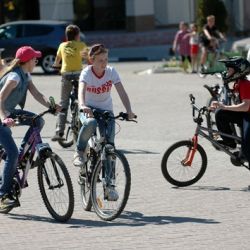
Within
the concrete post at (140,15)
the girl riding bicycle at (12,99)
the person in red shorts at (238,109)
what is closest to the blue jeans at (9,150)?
the girl riding bicycle at (12,99)

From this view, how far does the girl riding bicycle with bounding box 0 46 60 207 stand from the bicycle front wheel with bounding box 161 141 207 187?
2.14 metres

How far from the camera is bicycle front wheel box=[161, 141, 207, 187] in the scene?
462 inches

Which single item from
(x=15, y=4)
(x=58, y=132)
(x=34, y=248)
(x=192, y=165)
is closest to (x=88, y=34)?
(x=15, y=4)

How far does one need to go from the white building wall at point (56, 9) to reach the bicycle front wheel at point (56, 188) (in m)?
34.5

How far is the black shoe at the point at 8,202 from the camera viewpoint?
10.0 metres

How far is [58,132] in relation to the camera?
49.4 feet

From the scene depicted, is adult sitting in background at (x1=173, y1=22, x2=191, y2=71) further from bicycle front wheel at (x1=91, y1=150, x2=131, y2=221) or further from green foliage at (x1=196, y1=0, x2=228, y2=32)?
bicycle front wheel at (x1=91, y1=150, x2=131, y2=221)

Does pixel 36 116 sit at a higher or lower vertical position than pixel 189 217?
higher

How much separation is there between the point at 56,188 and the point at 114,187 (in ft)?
1.78

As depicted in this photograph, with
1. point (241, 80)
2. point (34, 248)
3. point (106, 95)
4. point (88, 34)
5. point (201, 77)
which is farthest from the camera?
point (88, 34)

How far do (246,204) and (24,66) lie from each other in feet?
8.57

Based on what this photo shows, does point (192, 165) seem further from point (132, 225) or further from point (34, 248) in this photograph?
point (34, 248)

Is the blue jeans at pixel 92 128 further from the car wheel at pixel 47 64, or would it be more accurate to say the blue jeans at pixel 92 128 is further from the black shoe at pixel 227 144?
the car wheel at pixel 47 64

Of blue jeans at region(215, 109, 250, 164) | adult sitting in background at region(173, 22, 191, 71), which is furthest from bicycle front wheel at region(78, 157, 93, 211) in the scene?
adult sitting in background at region(173, 22, 191, 71)
